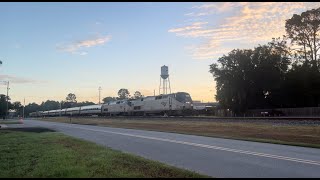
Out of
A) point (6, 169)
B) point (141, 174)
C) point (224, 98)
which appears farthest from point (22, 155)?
point (224, 98)

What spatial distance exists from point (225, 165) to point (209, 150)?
16.9ft

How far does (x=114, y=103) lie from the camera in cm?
9488

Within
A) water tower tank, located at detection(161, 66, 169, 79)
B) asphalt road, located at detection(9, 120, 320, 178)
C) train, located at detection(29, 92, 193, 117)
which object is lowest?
asphalt road, located at detection(9, 120, 320, 178)

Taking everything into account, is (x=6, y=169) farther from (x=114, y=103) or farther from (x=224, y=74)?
(x=114, y=103)

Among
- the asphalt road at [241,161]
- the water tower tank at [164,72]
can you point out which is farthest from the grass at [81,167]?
the water tower tank at [164,72]

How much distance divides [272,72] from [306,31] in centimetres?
885

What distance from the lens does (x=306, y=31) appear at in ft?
239

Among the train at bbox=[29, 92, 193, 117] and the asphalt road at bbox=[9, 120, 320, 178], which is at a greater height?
the train at bbox=[29, 92, 193, 117]

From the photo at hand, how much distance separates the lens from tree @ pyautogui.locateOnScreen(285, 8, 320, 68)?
70.9m

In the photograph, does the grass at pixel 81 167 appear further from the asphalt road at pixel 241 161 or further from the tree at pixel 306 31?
the tree at pixel 306 31

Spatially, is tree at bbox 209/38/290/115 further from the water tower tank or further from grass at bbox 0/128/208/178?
grass at bbox 0/128/208/178

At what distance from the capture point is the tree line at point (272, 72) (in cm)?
7056

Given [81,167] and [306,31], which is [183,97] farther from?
[81,167]

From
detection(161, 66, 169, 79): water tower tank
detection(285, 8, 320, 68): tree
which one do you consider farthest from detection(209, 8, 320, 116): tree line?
detection(161, 66, 169, 79): water tower tank
